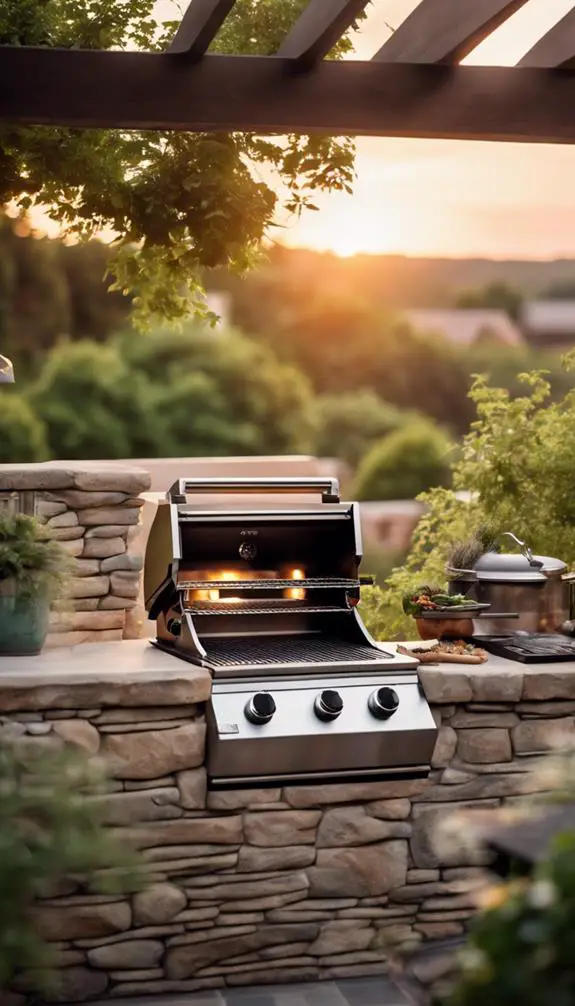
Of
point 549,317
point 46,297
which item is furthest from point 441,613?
point 549,317

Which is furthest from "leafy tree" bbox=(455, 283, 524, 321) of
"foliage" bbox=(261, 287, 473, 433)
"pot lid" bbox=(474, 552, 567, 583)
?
"pot lid" bbox=(474, 552, 567, 583)

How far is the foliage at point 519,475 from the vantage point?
5.73 m

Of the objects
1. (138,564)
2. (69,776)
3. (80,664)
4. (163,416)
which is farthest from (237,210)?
(163,416)

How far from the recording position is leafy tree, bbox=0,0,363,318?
6.03 meters

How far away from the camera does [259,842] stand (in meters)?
3.82

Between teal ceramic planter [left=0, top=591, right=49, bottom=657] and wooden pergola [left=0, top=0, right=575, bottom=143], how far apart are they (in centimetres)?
153

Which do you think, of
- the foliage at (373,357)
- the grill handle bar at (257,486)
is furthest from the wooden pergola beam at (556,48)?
the foliage at (373,357)

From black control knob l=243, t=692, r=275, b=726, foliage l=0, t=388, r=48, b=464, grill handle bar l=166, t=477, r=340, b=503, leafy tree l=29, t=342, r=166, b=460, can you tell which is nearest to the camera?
black control knob l=243, t=692, r=275, b=726

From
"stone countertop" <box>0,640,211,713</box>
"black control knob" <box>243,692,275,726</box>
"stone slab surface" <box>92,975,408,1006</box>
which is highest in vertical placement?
"stone countertop" <box>0,640,211,713</box>

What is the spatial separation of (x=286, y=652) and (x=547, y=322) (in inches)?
857

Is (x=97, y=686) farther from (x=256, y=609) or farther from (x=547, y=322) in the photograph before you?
(x=547, y=322)

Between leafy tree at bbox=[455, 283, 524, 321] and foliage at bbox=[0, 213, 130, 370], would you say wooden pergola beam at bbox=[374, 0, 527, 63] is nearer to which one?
foliage at bbox=[0, 213, 130, 370]

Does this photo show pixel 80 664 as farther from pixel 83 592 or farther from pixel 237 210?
pixel 237 210

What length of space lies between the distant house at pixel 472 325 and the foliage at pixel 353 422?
201cm
